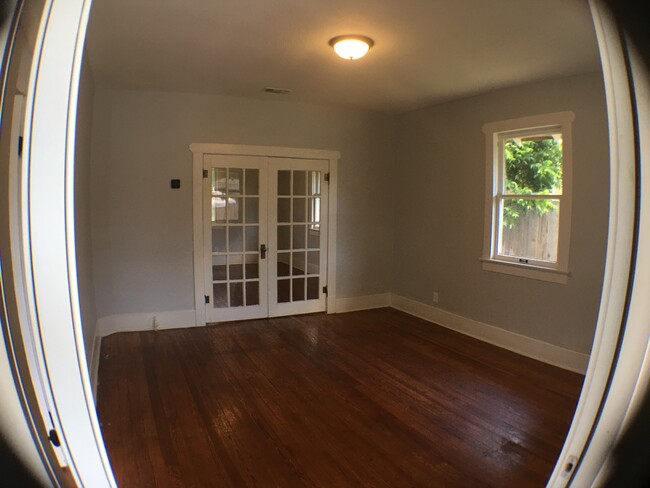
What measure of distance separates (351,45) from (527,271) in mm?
2716

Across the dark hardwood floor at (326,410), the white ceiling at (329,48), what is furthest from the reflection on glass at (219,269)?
the white ceiling at (329,48)

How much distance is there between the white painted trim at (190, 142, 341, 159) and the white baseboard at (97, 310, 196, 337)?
6.17ft

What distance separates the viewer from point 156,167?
Answer: 4.50m

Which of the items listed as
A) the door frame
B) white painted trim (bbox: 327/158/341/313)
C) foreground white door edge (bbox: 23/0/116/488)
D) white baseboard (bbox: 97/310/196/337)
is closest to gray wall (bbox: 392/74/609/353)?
white painted trim (bbox: 327/158/341/313)

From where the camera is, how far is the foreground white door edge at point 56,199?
731 millimetres

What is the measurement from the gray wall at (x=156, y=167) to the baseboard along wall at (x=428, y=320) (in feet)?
0.37

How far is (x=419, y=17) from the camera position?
2.54 m

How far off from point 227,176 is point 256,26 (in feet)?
7.60

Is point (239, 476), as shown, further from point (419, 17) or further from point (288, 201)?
point (288, 201)

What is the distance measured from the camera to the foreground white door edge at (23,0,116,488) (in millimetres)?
731

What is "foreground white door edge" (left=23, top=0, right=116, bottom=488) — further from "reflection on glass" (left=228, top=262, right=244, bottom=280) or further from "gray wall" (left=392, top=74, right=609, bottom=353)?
"reflection on glass" (left=228, top=262, right=244, bottom=280)

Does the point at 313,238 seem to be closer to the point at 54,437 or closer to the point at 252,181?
the point at 252,181

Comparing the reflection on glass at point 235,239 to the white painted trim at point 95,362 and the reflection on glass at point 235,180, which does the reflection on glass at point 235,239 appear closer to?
the reflection on glass at point 235,180

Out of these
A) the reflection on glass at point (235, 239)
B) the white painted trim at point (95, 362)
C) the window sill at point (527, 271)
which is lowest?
the white painted trim at point (95, 362)
